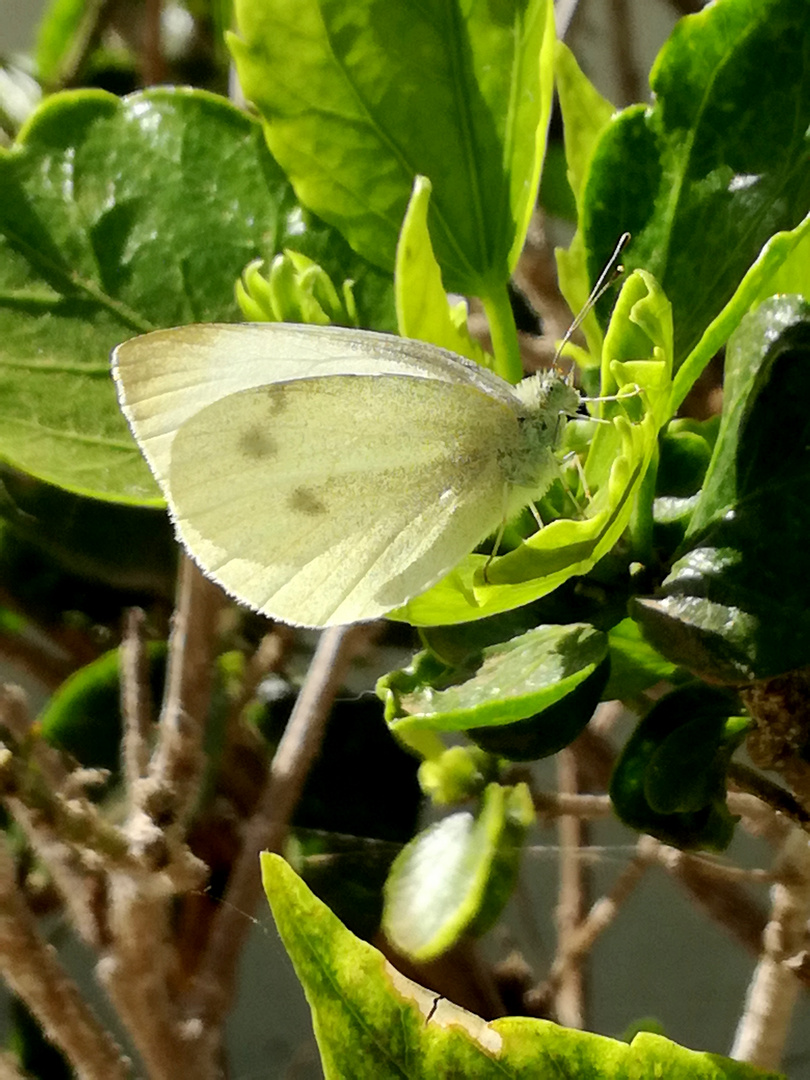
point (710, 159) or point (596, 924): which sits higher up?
point (710, 159)

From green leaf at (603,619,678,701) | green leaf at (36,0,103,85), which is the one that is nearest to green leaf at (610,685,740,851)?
green leaf at (603,619,678,701)

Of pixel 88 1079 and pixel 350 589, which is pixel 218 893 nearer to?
pixel 88 1079

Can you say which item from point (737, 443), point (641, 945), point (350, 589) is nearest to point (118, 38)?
point (350, 589)

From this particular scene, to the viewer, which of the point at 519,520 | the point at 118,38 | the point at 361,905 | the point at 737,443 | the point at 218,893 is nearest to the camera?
the point at 737,443

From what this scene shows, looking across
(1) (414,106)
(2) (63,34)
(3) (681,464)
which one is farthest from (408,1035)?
(2) (63,34)

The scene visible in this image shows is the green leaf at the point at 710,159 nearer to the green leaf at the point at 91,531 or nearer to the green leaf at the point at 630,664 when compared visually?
the green leaf at the point at 630,664

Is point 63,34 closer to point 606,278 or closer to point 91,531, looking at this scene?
point 91,531

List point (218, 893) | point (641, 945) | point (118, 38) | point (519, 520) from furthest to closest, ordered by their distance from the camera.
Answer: point (641, 945) < point (118, 38) < point (218, 893) < point (519, 520)
